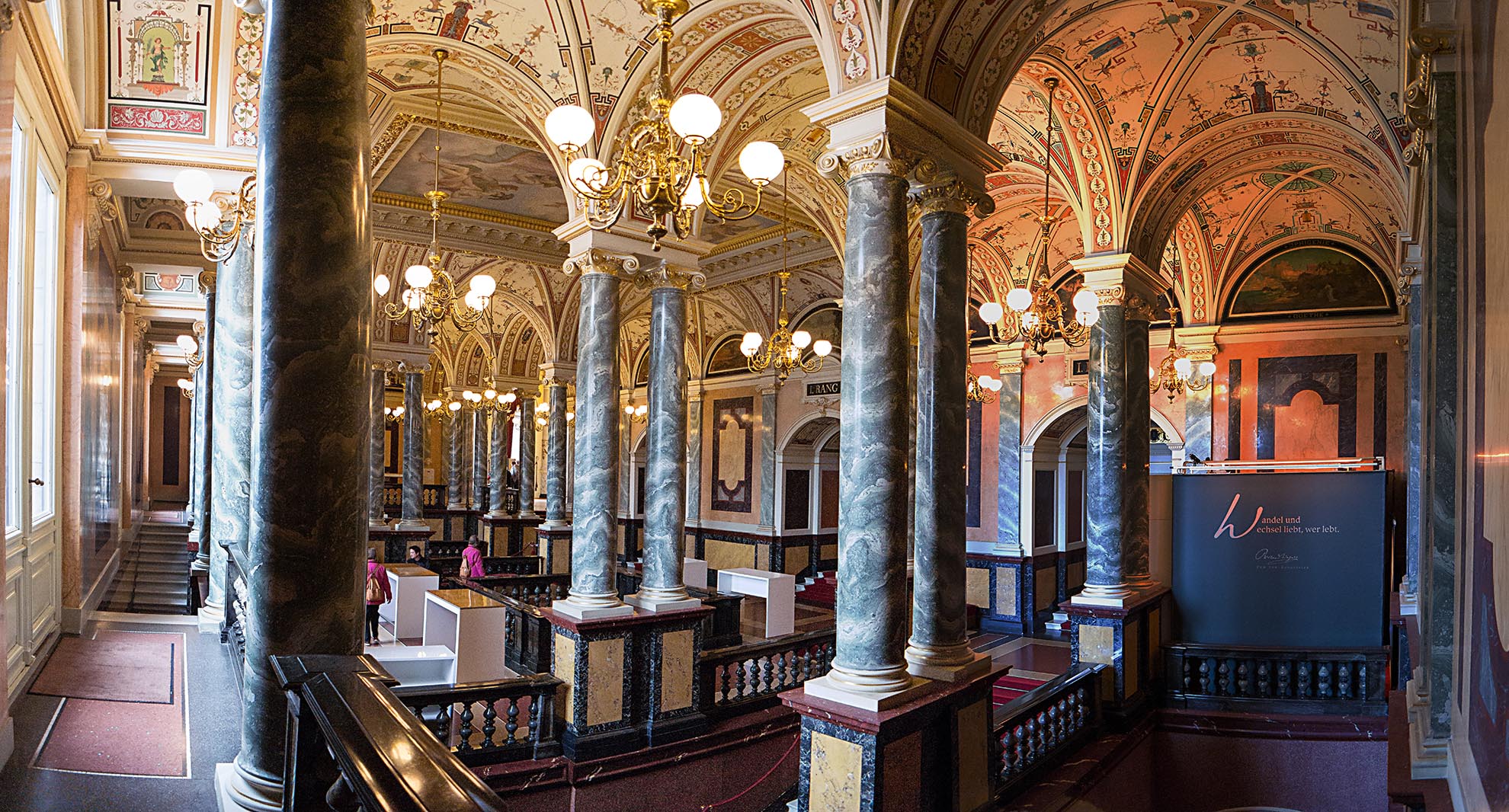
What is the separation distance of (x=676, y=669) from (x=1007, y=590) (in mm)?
8670

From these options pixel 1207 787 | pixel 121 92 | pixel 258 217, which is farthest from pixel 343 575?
pixel 1207 787

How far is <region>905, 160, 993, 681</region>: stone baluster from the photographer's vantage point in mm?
5586

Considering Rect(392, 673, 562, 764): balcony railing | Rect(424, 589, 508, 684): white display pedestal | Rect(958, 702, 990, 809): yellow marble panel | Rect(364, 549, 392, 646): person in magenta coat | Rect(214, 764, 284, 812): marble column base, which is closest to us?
Rect(214, 764, 284, 812): marble column base

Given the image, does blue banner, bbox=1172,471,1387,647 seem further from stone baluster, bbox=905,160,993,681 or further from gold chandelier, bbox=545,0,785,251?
gold chandelier, bbox=545,0,785,251

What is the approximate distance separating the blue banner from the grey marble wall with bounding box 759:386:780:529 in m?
10.9

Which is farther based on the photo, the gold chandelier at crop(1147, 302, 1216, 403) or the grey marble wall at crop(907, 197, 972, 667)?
the gold chandelier at crop(1147, 302, 1216, 403)

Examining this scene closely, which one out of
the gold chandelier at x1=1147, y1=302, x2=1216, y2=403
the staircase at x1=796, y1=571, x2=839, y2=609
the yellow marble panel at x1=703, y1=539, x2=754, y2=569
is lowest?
the staircase at x1=796, y1=571, x2=839, y2=609

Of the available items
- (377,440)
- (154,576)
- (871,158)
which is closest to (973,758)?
(871,158)

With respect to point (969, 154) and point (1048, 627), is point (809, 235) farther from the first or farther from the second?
point (969, 154)

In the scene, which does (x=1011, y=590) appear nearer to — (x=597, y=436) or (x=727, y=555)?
(x=727, y=555)

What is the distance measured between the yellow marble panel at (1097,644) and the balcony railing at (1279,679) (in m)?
1.24

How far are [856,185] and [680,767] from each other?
16.2 feet

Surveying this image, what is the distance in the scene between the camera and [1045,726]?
6.74 metres

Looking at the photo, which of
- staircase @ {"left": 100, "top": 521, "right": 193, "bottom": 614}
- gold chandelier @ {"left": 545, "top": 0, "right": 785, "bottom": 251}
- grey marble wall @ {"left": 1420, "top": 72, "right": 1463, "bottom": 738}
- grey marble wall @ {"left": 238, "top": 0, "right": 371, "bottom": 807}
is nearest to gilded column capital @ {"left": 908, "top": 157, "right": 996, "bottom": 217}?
gold chandelier @ {"left": 545, "top": 0, "right": 785, "bottom": 251}
